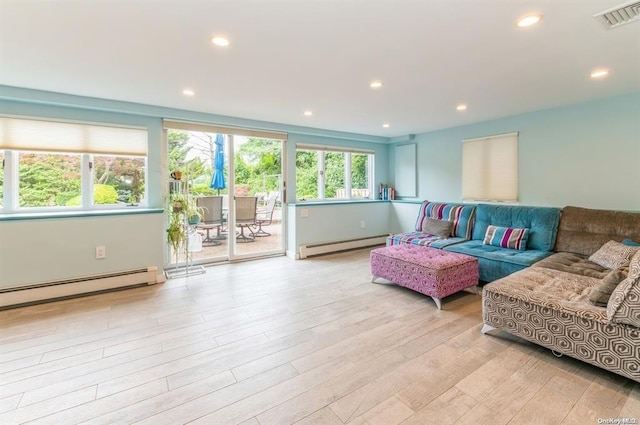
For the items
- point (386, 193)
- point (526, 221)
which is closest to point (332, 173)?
point (386, 193)

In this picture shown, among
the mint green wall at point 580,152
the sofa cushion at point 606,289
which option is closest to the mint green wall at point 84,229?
the mint green wall at point 580,152

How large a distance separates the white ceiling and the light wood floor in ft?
7.55

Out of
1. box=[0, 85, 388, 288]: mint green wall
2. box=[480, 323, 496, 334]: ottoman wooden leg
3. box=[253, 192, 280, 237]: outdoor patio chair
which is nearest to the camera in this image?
box=[480, 323, 496, 334]: ottoman wooden leg

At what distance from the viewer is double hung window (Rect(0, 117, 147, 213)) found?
326cm

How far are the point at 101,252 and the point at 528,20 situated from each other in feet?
15.0

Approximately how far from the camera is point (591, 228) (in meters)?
3.39

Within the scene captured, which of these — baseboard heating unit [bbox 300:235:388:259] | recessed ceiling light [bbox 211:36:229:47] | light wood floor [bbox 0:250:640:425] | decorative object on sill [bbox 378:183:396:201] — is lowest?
light wood floor [bbox 0:250:640:425]

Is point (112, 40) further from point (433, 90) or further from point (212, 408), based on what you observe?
point (433, 90)

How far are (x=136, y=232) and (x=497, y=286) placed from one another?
401cm

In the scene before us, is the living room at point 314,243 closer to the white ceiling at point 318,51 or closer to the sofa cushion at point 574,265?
the white ceiling at point 318,51

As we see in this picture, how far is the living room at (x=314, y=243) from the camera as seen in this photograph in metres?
1.76

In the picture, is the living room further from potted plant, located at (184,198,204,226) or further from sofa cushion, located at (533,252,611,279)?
sofa cushion, located at (533,252,611,279)

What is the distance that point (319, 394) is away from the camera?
1.76m

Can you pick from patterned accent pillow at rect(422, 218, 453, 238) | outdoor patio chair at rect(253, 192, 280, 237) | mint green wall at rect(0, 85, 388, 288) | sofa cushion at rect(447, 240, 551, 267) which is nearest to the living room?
mint green wall at rect(0, 85, 388, 288)
